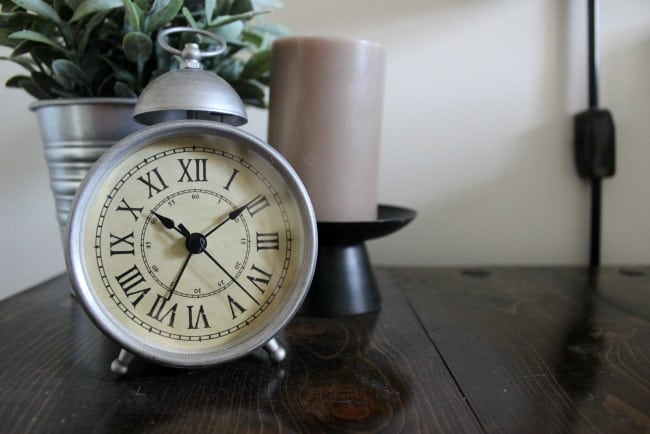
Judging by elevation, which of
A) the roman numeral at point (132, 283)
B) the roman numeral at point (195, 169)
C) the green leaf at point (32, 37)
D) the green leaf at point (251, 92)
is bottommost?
the roman numeral at point (132, 283)

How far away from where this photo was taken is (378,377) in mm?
488

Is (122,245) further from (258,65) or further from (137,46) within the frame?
(258,65)

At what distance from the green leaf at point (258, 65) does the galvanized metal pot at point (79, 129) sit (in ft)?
0.57

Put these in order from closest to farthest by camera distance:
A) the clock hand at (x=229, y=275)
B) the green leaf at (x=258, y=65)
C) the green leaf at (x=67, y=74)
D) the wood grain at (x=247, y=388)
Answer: the wood grain at (x=247, y=388)
the clock hand at (x=229, y=275)
the green leaf at (x=67, y=74)
the green leaf at (x=258, y=65)

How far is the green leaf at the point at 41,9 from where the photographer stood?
58cm

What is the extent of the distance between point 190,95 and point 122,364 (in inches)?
10.3

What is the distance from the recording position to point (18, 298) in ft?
2.47

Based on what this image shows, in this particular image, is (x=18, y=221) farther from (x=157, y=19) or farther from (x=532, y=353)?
(x=532, y=353)

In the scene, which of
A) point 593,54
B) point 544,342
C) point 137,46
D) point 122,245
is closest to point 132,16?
point 137,46

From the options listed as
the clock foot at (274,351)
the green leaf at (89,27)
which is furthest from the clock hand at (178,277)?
the green leaf at (89,27)

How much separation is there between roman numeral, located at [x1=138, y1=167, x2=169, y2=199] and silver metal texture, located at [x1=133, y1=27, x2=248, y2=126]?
58mm

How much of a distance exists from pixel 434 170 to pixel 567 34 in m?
0.36

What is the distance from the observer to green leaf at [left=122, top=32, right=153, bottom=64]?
573 millimetres

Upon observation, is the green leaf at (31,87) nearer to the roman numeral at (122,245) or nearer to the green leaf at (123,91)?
the green leaf at (123,91)
